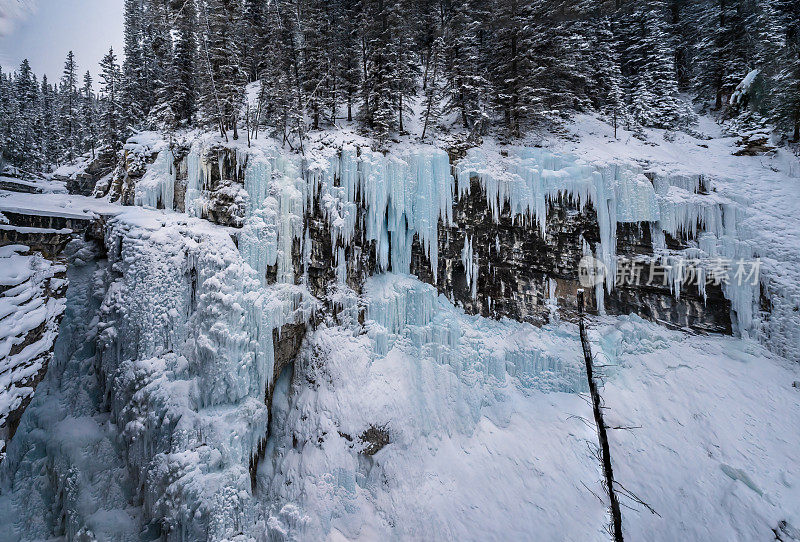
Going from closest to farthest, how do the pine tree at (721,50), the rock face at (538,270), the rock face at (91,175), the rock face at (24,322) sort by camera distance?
the rock face at (24,322) < the rock face at (538,270) < the pine tree at (721,50) < the rock face at (91,175)

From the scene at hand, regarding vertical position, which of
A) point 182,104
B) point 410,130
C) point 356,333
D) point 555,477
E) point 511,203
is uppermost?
point 182,104

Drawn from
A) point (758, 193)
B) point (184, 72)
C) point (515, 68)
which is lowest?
point (758, 193)

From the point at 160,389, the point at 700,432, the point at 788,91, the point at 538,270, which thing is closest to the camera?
the point at 160,389

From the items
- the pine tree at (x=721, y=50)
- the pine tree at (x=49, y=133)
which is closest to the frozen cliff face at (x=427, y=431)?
the pine tree at (x=721, y=50)

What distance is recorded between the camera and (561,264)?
35.5 feet

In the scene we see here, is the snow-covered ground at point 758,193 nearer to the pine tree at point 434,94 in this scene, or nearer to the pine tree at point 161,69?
the pine tree at point 434,94

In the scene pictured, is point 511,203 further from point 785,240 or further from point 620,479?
point 620,479

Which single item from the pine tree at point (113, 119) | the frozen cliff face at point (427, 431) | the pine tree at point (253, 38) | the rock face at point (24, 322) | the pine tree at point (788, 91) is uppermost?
the pine tree at point (253, 38)

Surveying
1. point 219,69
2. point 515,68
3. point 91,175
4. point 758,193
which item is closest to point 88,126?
point 91,175

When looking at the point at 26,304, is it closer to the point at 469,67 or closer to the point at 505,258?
the point at 505,258

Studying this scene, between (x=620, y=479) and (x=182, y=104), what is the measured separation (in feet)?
74.5

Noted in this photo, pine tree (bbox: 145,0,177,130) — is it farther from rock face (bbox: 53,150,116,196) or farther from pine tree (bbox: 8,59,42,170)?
pine tree (bbox: 8,59,42,170)

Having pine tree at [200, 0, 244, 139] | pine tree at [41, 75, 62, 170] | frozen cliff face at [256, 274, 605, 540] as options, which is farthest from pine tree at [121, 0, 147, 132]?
frozen cliff face at [256, 274, 605, 540]

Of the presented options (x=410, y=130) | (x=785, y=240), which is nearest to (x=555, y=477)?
(x=785, y=240)
